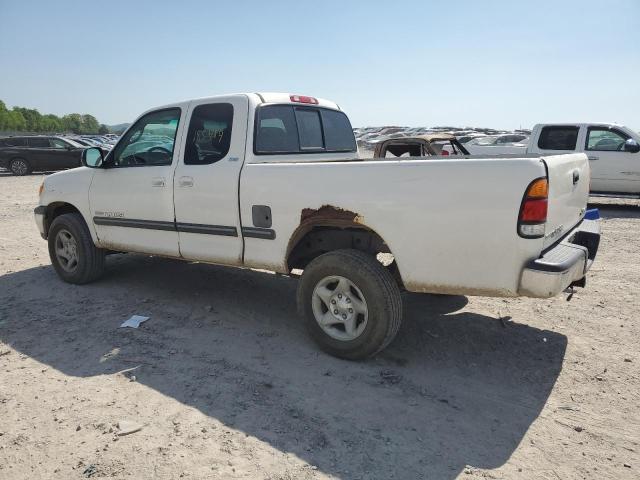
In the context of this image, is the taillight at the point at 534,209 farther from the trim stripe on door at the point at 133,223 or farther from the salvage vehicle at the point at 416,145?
the salvage vehicle at the point at 416,145

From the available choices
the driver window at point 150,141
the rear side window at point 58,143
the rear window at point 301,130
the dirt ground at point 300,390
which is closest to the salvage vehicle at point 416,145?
the rear window at point 301,130

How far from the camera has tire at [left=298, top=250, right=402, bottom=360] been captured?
345 centimetres

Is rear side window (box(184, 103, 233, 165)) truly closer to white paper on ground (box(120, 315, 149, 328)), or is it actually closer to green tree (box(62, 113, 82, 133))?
white paper on ground (box(120, 315, 149, 328))

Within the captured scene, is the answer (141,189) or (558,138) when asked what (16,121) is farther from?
(141,189)

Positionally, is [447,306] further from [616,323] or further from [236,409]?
[236,409]

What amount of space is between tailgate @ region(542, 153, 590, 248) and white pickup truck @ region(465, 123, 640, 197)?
24.4ft

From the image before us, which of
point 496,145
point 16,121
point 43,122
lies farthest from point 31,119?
point 496,145

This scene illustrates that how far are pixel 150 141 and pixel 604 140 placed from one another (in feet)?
33.3

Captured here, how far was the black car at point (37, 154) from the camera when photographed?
1958 centimetres

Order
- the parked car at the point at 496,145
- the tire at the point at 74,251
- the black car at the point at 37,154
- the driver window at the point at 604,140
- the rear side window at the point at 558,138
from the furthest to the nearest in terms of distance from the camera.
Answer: the black car at the point at 37,154 → the parked car at the point at 496,145 → the rear side window at the point at 558,138 → the driver window at the point at 604,140 → the tire at the point at 74,251

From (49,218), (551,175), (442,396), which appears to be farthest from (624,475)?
(49,218)

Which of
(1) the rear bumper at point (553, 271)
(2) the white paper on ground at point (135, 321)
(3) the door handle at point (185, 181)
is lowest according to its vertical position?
(2) the white paper on ground at point (135, 321)

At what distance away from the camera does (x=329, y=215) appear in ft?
11.8

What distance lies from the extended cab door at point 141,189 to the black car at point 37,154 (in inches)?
655
